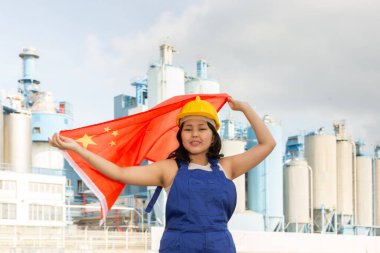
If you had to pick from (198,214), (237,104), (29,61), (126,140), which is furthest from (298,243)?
(29,61)

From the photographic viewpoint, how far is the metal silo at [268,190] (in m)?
44.5

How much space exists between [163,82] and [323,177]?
19.4 m

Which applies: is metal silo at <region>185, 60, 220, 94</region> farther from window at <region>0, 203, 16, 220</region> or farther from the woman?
the woman

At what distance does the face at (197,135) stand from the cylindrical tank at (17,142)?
133ft

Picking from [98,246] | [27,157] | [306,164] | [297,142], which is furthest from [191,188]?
[297,142]

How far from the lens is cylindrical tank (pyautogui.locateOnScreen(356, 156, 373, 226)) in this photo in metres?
56.9

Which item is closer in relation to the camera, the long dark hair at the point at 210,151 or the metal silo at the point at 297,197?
the long dark hair at the point at 210,151

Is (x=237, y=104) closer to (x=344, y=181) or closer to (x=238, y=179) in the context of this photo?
(x=238, y=179)

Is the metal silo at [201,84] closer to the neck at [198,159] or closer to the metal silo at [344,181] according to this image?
the metal silo at [344,181]

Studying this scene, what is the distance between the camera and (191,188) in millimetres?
3549

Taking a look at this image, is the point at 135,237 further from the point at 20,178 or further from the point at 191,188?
the point at 191,188

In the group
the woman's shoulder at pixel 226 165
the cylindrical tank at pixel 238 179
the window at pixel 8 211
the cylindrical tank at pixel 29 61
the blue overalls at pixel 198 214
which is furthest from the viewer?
the cylindrical tank at pixel 29 61

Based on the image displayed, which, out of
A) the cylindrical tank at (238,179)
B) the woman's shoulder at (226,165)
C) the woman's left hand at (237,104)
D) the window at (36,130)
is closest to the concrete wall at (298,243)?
the cylindrical tank at (238,179)

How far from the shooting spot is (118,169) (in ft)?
12.4
